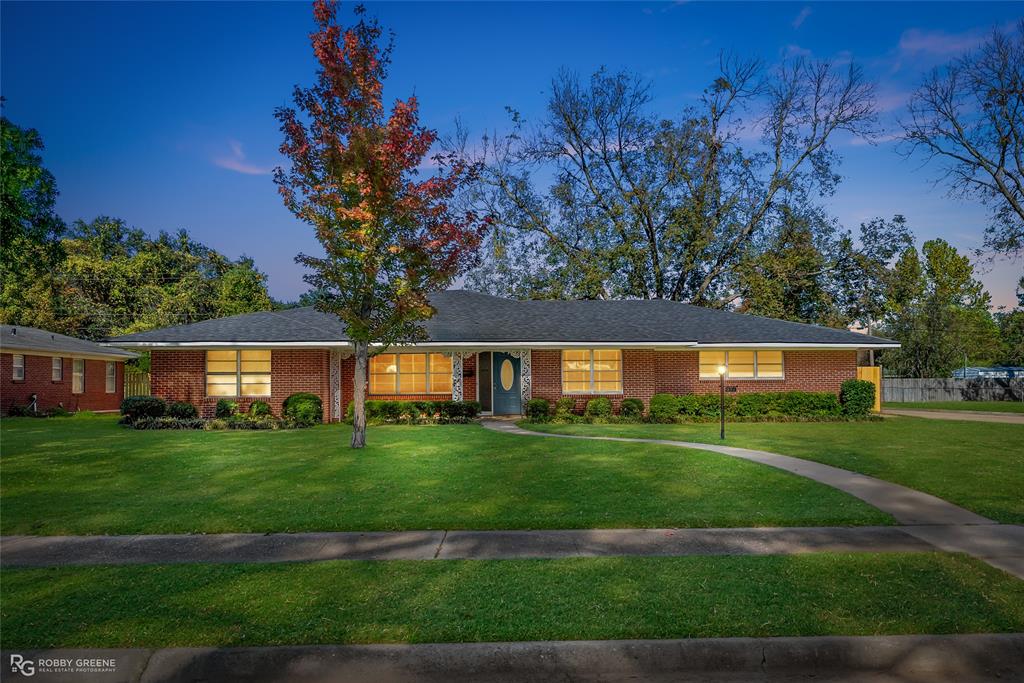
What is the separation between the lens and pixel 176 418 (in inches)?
787

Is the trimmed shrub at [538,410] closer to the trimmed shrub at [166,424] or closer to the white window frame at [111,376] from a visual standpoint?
the trimmed shrub at [166,424]

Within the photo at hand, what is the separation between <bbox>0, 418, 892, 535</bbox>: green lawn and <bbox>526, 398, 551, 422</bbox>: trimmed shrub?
22.8ft

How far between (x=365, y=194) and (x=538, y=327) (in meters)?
11.8

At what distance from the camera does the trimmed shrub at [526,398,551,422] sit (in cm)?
2096

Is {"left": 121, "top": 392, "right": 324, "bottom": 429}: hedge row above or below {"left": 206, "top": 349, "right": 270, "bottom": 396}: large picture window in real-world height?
below

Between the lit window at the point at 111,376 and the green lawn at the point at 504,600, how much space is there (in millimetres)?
32445

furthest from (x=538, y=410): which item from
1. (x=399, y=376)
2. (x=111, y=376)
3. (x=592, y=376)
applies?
(x=111, y=376)

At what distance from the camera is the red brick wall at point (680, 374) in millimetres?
22766

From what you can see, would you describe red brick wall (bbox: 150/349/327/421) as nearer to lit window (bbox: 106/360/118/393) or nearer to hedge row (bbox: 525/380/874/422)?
hedge row (bbox: 525/380/874/422)

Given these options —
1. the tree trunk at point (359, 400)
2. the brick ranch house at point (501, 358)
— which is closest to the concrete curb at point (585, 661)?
the tree trunk at point (359, 400)

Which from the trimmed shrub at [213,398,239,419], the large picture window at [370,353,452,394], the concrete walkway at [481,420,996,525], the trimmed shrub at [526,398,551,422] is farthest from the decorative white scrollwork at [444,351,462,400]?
the concrete walkway at [481,420,996,525]

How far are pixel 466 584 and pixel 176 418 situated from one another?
716 inches

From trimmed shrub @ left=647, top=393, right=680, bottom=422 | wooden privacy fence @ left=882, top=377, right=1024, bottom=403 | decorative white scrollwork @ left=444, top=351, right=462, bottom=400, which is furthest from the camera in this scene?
wooden privacy fence @ left=882, top=377, right=1024, bottom=403

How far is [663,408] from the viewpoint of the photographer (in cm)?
2161
